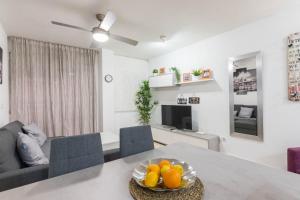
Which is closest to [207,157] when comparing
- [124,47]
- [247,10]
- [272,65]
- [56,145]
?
[56,145]

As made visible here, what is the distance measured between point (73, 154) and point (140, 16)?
221 centimetres

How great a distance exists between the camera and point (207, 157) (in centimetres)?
141

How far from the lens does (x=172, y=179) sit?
2.91 ft

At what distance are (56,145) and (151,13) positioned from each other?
Result: 221 centimetres

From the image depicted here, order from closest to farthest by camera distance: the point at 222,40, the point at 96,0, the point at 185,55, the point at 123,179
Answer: the point at 123,179
the point at 96,0
the point at 222,40
the point at 185,55

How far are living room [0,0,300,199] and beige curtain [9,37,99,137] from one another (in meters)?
0.02

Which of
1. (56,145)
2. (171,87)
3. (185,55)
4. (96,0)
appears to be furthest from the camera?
(171,87)

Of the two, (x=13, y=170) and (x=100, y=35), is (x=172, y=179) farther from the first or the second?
(x=100, y=35)

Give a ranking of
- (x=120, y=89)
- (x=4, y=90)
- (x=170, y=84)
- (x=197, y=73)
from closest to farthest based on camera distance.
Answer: (x=4, y=90)
(x=197, y=73)
(x=170, y=84)
(x=120, y=89)

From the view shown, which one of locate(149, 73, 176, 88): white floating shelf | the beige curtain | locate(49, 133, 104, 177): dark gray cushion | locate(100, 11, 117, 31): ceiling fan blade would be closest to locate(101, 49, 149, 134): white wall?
the beige curtain

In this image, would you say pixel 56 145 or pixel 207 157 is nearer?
pixel 56 145

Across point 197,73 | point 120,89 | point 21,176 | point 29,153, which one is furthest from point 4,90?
point 197,73

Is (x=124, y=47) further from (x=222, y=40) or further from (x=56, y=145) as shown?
(x=56, y=145)

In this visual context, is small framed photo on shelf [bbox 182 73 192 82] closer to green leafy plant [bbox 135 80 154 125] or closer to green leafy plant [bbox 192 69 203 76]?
green leafy plant [bbox 192 69 203 76]
